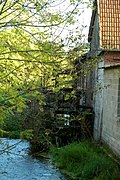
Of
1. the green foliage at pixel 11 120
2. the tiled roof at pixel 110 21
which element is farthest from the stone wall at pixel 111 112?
the green foliage at pixel 11 120

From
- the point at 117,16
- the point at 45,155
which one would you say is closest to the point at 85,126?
the point at 45,155

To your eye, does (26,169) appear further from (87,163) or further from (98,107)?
(98,107)

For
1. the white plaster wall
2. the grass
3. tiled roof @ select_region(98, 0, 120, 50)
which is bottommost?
the grass

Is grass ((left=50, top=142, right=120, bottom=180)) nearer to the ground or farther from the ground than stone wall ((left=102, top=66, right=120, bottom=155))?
nearer to the ground

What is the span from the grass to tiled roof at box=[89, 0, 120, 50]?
171 inches

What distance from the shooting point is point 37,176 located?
1062cm

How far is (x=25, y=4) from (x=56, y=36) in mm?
634

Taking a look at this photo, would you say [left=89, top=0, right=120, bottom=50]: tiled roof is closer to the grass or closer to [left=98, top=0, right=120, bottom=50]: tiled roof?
[left=98, top=0, right=120, bottom=50]: tiled roof

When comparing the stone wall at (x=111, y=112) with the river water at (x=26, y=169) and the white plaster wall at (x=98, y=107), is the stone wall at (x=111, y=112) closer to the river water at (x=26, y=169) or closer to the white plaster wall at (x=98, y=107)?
the white plaster wall at (x=98, y=107)

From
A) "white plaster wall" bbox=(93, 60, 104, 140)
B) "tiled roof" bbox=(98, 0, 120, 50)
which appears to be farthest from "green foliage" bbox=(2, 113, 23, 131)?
"tiled roof" bbox=(98, 0, 120, 50)

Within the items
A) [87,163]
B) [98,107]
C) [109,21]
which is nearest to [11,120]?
[87,163]

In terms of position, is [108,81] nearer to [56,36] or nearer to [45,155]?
[45,155]

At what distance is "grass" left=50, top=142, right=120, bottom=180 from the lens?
9391 millimetres

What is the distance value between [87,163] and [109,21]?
733cm
